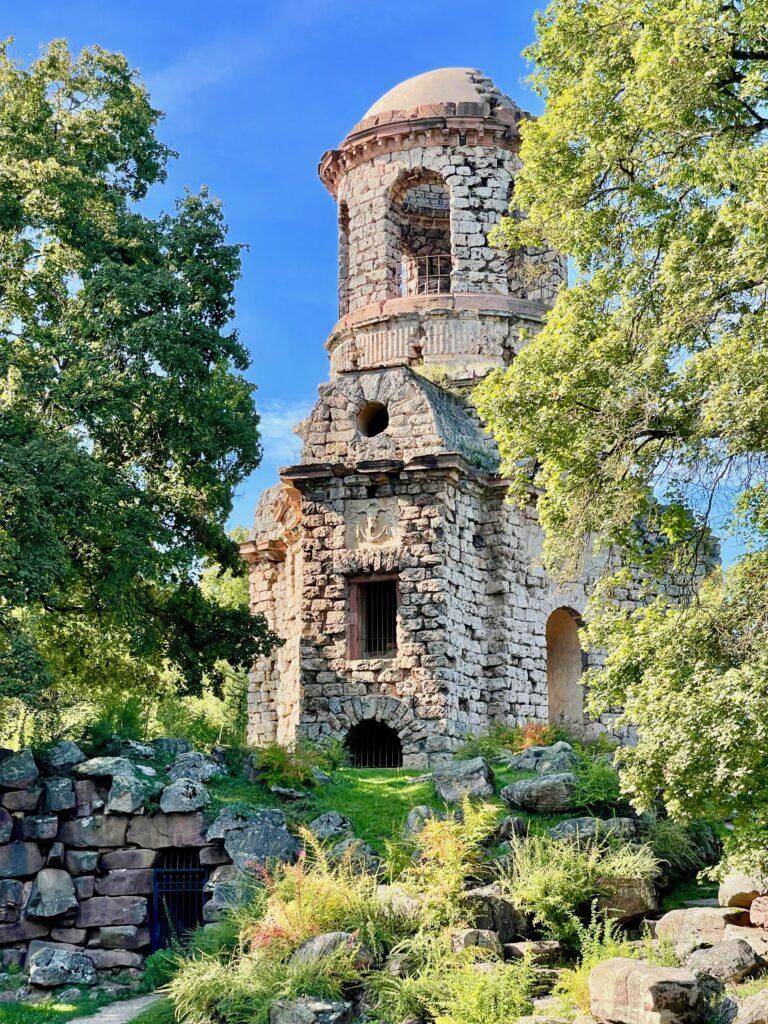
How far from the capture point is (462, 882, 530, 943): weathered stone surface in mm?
12875

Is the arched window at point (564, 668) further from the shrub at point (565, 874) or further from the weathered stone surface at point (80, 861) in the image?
the weathered stone surface at point (80, 861)

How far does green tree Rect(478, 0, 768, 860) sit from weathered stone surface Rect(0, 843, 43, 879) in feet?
24.1

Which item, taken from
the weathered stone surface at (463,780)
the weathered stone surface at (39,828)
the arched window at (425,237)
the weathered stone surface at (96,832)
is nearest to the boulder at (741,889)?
the weathered stone surface at (463,780)

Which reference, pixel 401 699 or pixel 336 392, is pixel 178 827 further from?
pixel 336 392

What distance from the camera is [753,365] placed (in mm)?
11344

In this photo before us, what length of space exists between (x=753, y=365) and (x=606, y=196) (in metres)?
3.36

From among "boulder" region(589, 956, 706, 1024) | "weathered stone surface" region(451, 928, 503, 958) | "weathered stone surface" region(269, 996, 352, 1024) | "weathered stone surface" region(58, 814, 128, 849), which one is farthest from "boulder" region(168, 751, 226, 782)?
"boulder" region(589, 956, 706, 1024)

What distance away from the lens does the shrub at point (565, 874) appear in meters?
13.1

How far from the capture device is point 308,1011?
1170 centimetres

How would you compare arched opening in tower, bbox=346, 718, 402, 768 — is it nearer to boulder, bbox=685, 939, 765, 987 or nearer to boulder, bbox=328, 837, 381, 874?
boulder, bbox=328, 837, 381, 874

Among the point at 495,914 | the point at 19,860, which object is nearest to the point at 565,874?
the point at 495,914

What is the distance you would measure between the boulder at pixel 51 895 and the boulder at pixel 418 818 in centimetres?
417

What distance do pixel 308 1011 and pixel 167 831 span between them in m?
4.43

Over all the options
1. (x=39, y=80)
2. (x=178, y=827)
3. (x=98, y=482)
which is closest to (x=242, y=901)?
(x=178, y=827)
